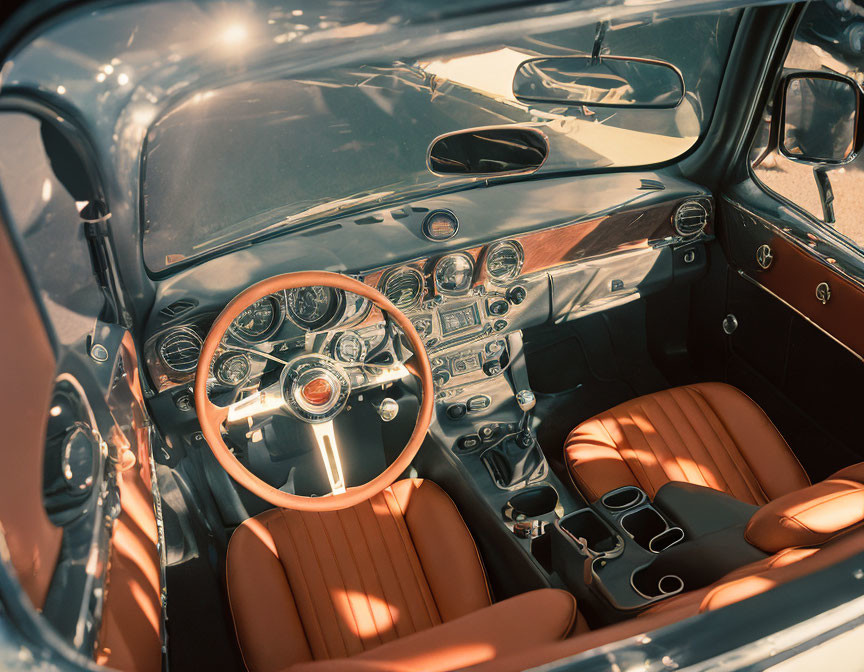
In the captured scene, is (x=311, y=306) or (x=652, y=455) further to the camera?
(x=652, y=455)

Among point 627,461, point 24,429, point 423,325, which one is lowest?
point 627,461

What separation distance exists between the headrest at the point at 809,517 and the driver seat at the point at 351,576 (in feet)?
1.56

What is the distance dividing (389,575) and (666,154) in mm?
1665

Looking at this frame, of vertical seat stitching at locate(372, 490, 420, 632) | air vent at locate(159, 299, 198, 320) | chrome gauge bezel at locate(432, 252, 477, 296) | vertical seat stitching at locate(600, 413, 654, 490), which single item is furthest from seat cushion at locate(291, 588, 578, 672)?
chrome gauge bezel at locate(432, 252, 477, 296)

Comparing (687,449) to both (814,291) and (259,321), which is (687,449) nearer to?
(814,291)

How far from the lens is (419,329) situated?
2344 millimetres

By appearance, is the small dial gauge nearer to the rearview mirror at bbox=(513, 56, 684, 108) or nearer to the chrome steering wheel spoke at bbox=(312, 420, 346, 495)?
the chrome steering wheel spoke at bbox=(312, 420, 346, 495)

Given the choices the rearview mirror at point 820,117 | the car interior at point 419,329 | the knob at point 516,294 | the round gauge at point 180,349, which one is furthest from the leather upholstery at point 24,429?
the rearview mirror at point 820,117

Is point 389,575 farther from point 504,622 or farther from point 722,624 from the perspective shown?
point 722,624

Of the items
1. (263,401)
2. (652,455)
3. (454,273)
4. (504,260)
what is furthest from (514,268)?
(263,401)

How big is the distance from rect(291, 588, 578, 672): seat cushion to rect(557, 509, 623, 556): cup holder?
0.48 metres

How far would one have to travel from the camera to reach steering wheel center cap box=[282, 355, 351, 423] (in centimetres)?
183

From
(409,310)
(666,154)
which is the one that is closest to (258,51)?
(409,310)

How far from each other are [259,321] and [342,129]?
56cm
